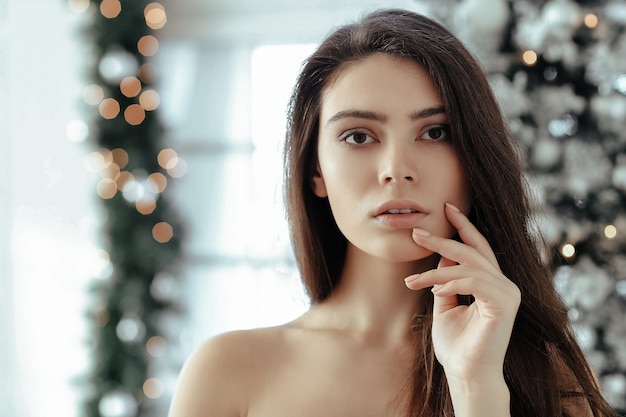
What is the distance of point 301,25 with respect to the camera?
11.9 feet

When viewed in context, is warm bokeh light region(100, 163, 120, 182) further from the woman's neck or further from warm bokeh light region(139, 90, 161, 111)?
the woman's neck

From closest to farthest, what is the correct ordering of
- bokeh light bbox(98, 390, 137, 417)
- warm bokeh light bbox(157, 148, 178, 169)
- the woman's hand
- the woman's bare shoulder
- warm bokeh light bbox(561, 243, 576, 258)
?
1. the woman's hand
2. the woman's bare shoulder
3. warm bokeh light bbox(561, 243, 576, 258)
4. bokeh light bbox(98, 390, 137, 417)
5. warm bokeh light bbox(157, 148, 178, 169)

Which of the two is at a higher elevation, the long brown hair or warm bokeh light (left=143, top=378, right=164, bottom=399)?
the long brown hair

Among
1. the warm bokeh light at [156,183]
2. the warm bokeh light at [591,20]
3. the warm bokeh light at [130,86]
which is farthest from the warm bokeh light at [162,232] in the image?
the warm bokeh light at [591,20]

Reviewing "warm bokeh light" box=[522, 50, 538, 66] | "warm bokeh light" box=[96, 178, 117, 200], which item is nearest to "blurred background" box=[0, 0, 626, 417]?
"warm bokeh light" box=[96, 178, 117, 200]

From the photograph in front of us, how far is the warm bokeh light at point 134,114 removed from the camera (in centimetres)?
362

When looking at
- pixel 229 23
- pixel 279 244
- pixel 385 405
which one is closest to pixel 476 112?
pixel 385 405

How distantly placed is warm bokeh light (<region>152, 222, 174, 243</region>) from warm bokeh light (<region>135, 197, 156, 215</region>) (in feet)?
0.28

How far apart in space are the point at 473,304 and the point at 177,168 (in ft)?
8.78

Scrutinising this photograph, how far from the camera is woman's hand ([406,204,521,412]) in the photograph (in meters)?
1.28

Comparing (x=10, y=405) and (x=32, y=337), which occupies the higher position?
(x=32, y=337)

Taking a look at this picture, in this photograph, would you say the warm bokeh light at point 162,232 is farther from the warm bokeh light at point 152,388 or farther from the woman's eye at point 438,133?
the woman's eye at point 438,133

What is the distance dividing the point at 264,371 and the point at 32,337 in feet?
9.56

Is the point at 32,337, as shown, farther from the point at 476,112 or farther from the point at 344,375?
the point at 476,112
